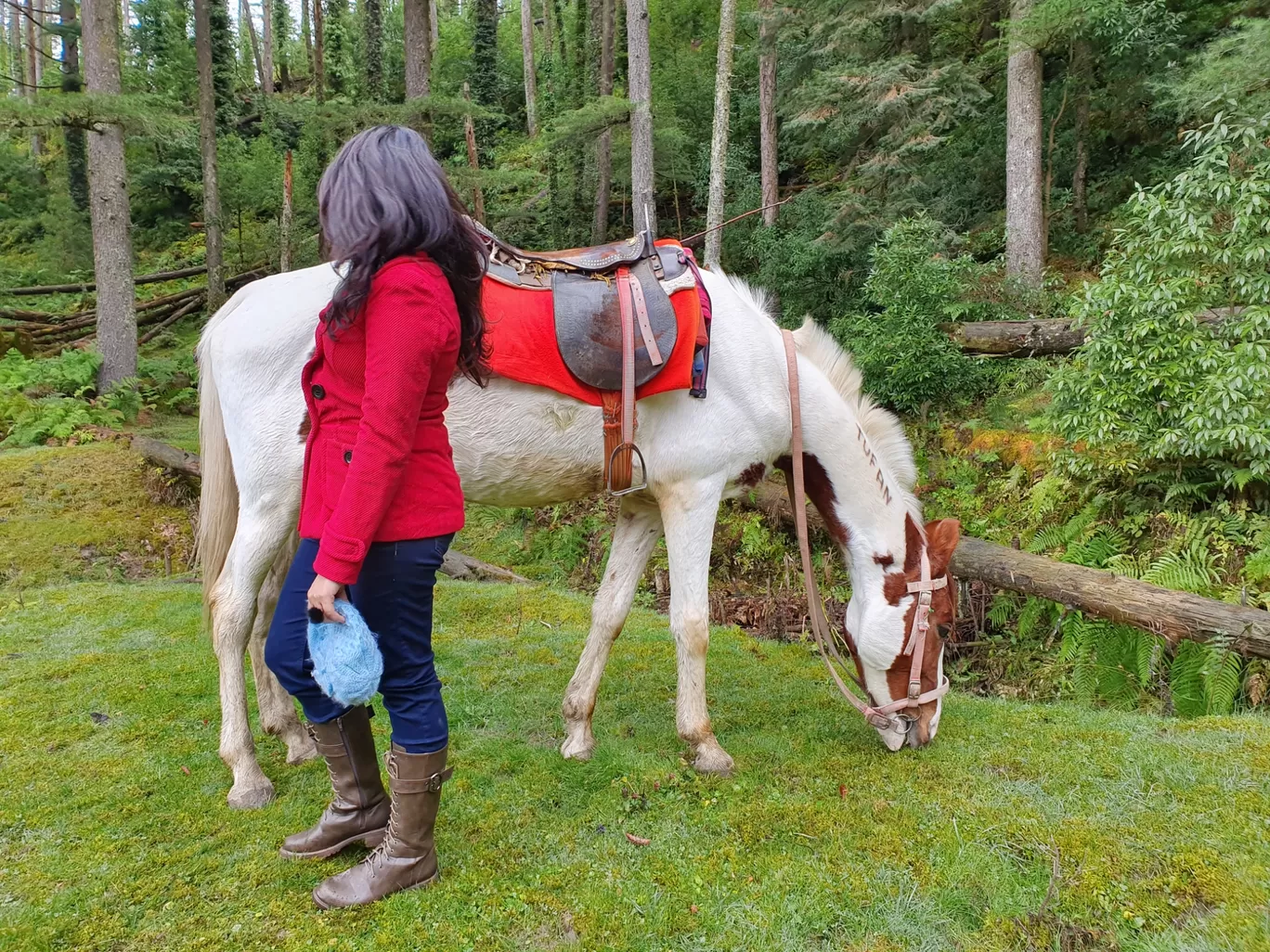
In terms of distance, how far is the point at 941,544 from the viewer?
356cm

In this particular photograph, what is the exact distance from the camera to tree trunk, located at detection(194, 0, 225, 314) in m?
15.9

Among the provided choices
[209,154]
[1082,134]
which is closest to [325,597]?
[1082,134]

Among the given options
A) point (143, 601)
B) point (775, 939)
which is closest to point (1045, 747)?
point (775, 939)

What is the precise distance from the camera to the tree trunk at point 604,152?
59.3 feet

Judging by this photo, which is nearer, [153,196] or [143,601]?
[143,601]

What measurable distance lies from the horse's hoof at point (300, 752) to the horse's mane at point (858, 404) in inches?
113

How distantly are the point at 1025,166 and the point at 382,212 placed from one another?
1189cm

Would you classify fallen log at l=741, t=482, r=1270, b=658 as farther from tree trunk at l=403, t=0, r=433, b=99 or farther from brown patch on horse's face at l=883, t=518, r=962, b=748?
tree trunk at l=403, t=0, r=433, b=99

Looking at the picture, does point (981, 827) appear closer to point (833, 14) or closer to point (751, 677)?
point (751, 677)

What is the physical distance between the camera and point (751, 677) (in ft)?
15.4

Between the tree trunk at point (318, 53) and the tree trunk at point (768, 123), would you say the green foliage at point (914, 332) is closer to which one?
the tree trunk at point (768, 123)

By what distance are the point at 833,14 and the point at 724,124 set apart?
8.25 ft

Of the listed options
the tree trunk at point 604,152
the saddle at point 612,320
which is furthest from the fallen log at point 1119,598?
the tree trunk at point 604,152

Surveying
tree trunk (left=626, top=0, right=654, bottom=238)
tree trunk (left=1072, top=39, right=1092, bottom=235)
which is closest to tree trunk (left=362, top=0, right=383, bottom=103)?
tree trunk (left=626, top=0, right=654, bottom=238)
